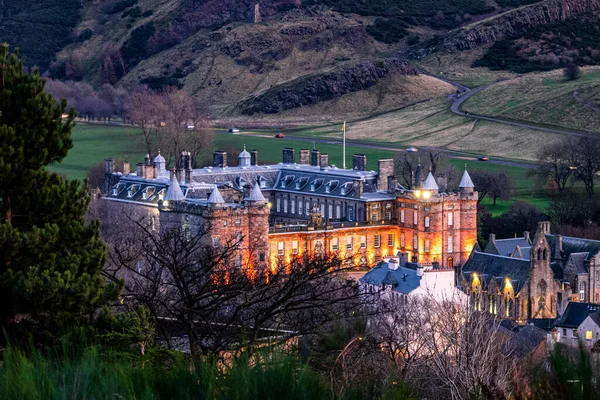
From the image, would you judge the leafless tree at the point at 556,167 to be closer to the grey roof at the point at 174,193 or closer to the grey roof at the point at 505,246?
the grey roof at the point at 505,246

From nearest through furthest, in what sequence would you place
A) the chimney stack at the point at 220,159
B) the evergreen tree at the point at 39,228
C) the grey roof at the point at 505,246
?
the evergreen tree at the point at 39,228
the grey roof at the point at 505,246
the chimney stack at the point at 220,159

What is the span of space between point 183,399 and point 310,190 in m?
92.8

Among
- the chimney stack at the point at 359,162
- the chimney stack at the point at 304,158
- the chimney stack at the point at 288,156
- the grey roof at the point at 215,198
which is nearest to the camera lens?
the grey roof at the point at 215,198

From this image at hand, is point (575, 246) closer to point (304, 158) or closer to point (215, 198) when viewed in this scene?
point (215, 198)

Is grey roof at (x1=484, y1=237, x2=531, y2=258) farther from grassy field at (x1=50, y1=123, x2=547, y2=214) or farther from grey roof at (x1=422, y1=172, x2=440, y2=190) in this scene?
grassy field at (x1=50, y1=123, x2=547, y2=214)

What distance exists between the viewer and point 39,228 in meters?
32.0

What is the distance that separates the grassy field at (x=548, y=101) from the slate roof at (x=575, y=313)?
86.5 m

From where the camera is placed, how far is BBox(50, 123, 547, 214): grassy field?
444ft

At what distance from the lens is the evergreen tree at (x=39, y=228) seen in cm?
3092

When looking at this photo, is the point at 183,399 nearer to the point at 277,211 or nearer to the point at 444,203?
the point at 444,203

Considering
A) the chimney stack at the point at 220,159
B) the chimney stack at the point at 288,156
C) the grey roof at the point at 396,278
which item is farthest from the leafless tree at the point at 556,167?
the grey roof at the point at 396,278

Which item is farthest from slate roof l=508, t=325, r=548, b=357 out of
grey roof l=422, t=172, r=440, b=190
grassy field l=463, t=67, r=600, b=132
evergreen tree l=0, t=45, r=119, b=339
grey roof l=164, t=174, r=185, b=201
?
grassy field l=463, t=67, r=600, b=132

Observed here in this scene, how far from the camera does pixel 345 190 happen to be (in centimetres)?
10962

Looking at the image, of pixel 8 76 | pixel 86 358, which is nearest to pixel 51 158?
pixel 8 76
